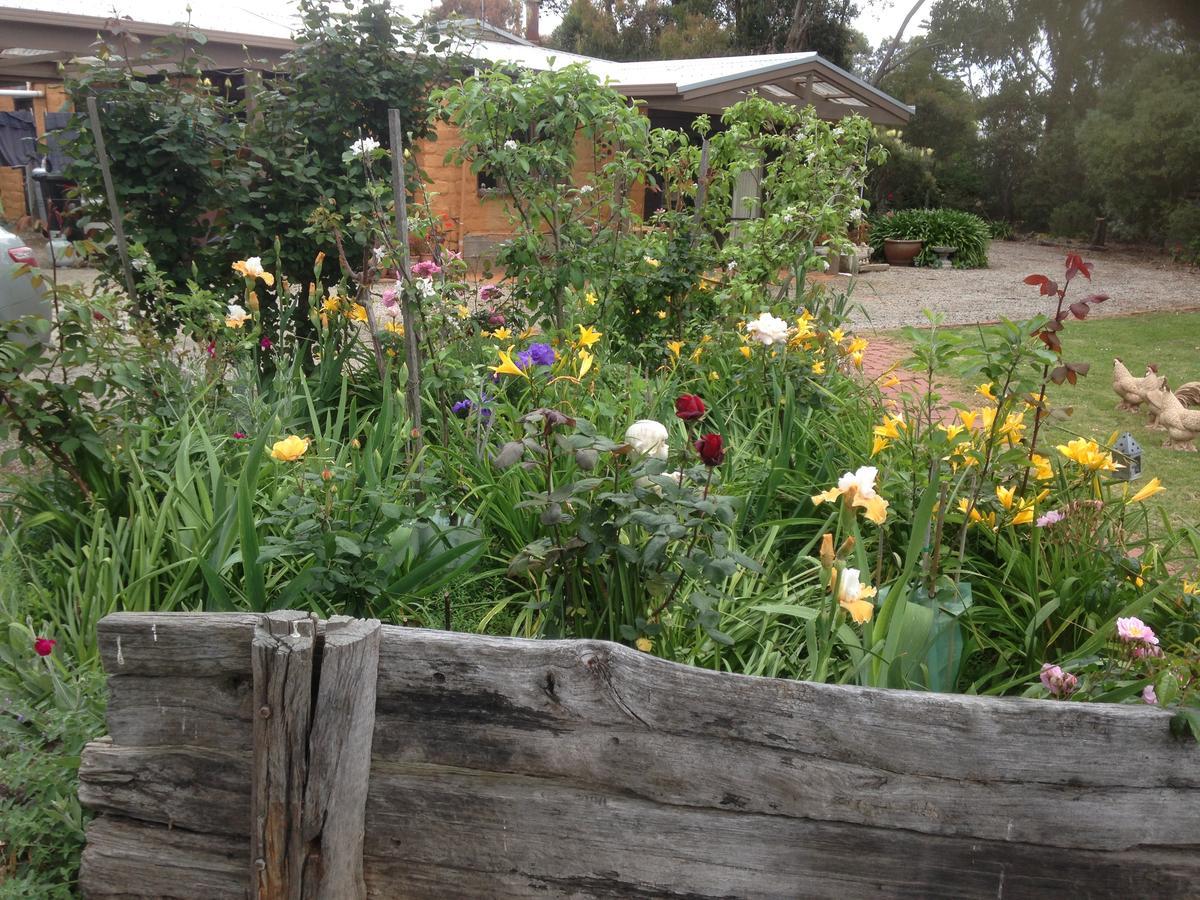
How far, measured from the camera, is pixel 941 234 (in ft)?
57.0

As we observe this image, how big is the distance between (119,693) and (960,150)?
2616 cm

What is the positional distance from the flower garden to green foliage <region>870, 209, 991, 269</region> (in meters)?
13.8

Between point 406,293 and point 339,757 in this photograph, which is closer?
point 339,757

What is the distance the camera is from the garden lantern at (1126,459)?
3021 millimetres

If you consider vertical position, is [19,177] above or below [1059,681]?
above

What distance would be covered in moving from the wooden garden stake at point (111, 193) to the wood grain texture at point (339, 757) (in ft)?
9.97

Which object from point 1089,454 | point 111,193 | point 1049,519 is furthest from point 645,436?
point 111,193

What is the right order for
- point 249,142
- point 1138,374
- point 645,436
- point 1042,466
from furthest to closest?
point 1138,374 → point 249,142 → point 1042,466 → point 645,436

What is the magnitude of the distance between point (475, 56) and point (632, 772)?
6933 mm

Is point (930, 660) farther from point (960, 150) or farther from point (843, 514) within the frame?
point (960, 150)

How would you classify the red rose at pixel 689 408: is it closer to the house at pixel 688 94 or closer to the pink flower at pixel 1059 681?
the pink flower at pixel 1059 681

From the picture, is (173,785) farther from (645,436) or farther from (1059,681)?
(1059,681)

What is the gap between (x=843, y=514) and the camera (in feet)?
7.11

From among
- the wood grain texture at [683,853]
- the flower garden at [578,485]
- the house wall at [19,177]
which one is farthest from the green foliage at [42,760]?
the house wall at [19,177]
